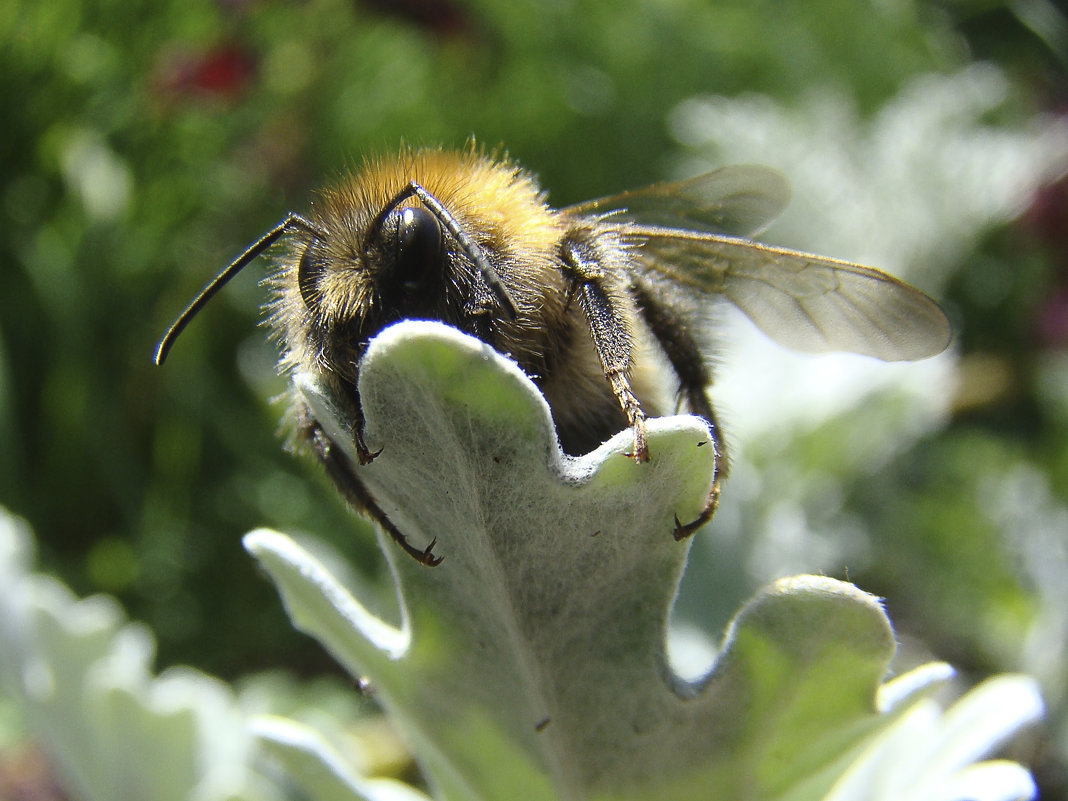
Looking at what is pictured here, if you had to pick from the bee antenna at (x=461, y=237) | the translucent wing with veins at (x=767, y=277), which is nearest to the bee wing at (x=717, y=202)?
the translucent wing with veins at (x=767, y=277)

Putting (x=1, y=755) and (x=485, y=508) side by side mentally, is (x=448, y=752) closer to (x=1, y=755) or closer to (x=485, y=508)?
(x=485, y=508)

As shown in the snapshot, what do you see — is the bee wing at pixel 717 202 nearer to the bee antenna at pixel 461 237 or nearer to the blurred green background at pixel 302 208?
the bee antenna at pixel 461 237

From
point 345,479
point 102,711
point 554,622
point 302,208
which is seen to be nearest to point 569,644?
point 554,622

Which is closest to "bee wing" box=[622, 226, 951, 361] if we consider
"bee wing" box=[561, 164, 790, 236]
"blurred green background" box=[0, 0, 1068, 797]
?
"bee wing" box=[561, 164, 790, 236]

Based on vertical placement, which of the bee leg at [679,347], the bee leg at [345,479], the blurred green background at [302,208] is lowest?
the bee leg at [345,479]

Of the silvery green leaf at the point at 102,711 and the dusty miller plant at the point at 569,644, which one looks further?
the silvery green leaf at the point at 102,711

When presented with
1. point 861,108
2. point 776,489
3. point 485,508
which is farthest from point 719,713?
point 861,108
